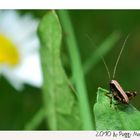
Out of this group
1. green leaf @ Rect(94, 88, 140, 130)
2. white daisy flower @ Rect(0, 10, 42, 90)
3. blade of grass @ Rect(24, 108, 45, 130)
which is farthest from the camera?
white daisy flower @ Rect(0, 10, 42, 90)

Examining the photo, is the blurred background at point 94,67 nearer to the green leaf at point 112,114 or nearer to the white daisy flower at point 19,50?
the white daisy flower at point 19,50

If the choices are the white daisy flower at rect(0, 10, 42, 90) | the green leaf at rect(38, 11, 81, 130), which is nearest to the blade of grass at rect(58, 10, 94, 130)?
the green leaf at rect(38, 11, 81, 130)

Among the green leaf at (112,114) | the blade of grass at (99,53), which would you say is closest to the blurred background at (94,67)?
the blade of grass at (99,53)

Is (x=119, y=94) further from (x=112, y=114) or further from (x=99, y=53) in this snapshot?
(x=99, y=53)

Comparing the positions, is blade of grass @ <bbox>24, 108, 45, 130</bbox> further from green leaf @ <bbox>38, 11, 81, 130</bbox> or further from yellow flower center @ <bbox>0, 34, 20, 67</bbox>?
yellow flower center @ <bbox>0, 34, 20, 67</bbox>

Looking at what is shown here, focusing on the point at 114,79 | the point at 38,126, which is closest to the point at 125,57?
the point at 114,79

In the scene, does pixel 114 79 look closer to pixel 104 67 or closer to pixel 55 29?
pixel 104 67
